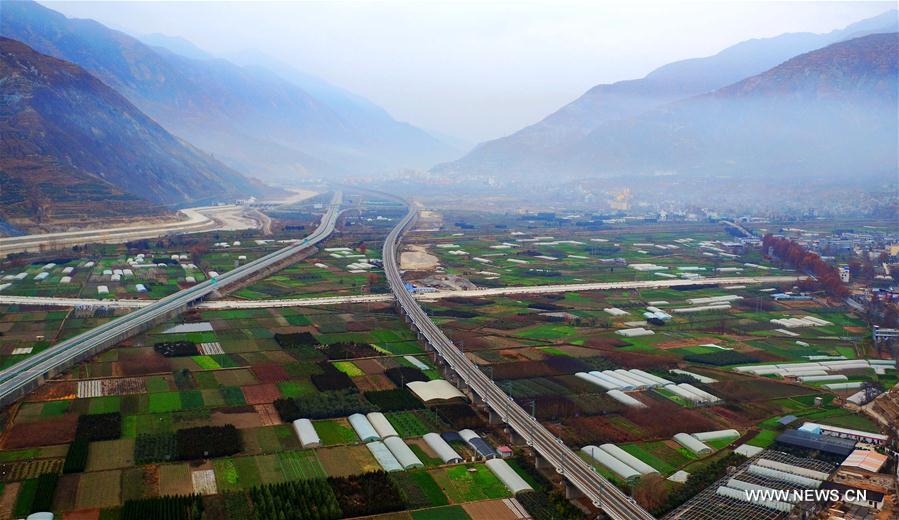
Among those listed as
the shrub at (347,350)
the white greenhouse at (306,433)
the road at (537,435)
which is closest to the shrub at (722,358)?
the road at (537,435)

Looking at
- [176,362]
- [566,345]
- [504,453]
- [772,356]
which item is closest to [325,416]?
[504,453]

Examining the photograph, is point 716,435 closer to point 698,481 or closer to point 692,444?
point 692,444

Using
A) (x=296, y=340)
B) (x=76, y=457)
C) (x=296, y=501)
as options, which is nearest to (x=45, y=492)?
→ (x=76, y=457)

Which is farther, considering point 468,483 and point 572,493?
point 468,483

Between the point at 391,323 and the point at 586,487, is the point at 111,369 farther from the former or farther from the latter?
the point at 586,487

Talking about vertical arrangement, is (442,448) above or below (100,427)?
above

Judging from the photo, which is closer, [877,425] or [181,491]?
[181,491]

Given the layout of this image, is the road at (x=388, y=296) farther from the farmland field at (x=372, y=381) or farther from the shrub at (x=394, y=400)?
the shrub at (x=394, y=400)
